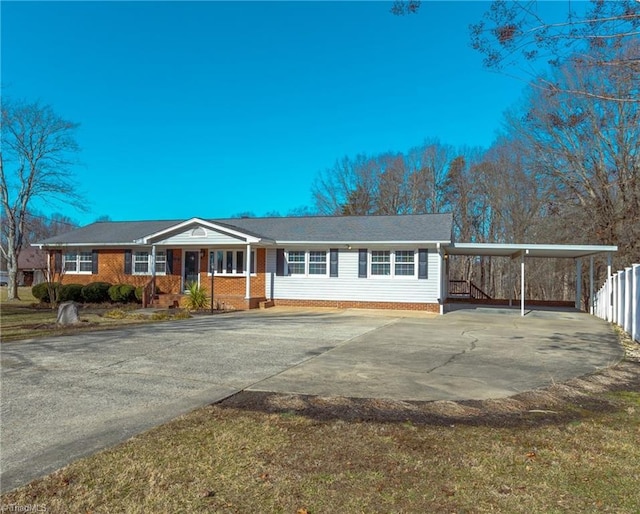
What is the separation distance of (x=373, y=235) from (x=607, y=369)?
471 inches

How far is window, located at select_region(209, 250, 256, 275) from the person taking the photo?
2009 centimetres

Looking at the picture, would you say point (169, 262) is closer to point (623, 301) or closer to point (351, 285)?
point (351, 285)

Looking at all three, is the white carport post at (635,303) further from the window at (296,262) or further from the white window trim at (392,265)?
the window at (296,262)

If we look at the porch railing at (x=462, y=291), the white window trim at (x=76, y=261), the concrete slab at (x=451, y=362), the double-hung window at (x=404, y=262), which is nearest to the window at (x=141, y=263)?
the white window trim at (x=76, y=261)

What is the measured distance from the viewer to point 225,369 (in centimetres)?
694

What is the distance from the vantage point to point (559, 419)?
15.3 feet

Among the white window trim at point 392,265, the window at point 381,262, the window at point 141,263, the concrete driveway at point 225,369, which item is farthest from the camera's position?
the window at point 141,263

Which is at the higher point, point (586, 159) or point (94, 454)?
point (586, 159)

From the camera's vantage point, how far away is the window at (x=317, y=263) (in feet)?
62.9

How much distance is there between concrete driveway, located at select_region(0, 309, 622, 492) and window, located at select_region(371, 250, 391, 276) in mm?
5945

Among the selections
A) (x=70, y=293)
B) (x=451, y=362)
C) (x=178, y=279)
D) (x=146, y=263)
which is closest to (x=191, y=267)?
(x=178, y=279)

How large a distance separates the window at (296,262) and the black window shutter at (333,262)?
1.22m

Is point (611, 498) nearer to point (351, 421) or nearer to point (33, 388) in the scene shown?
point (351, 421)

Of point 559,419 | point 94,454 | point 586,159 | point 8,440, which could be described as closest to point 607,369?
point 559,419
